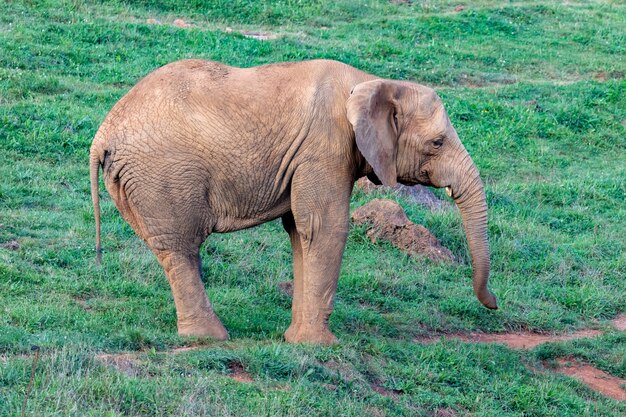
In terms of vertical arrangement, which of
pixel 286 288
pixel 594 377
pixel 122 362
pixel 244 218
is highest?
pixel 244 218

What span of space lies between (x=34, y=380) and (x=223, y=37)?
477 inches

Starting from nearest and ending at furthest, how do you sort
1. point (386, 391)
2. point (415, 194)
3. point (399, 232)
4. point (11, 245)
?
point (386, 391), point (11, 245), point (399, 232), point (415, 194)

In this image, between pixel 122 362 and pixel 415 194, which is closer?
pixel 122 362

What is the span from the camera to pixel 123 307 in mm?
8586

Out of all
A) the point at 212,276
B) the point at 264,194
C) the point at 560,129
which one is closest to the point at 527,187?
the point at 560,129

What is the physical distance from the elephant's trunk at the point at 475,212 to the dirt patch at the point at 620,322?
266 centimetres

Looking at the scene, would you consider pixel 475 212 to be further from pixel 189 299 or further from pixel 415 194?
pixel 415 194

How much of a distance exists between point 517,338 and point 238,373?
3.48 meters

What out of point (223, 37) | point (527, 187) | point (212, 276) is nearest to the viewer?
point (212, 276)

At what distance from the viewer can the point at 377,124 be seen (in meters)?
7.94

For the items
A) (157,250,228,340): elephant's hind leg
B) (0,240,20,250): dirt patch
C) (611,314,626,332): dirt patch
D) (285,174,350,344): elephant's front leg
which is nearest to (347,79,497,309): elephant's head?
(285,174,350,344): elephant's front leg

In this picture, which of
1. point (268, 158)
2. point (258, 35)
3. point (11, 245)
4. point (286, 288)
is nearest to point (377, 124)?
point (268, 158)

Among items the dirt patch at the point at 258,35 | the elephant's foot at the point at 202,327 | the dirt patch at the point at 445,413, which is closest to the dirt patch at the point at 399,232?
the elephant's foot at the point at 202,327

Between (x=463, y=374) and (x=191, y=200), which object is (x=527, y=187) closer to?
(x=463, y=374)
